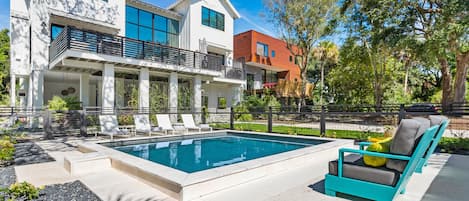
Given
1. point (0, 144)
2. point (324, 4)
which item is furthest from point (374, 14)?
point (0, 144)

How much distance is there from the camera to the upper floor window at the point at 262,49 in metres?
25.5

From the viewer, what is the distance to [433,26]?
498 inches

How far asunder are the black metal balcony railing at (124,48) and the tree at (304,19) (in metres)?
6.89

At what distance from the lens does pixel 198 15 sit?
18.2 m

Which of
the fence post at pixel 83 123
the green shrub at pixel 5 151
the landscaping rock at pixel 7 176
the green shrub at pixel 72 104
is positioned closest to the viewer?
the landscaping rock at pixel 7 176

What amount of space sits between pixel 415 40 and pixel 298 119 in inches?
292

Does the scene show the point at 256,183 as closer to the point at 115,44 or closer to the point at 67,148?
the point at 67,148

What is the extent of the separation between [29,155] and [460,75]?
69.4ft

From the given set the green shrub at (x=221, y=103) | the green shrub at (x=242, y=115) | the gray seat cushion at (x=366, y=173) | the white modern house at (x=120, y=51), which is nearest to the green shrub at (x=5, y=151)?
the white modern house at (x=120, y=51)

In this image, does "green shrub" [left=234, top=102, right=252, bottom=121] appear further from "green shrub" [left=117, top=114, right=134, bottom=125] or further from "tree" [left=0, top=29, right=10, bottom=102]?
"tree" [left=0, top=29, right=10, bottom=102]

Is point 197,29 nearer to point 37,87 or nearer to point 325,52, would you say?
point 37,87

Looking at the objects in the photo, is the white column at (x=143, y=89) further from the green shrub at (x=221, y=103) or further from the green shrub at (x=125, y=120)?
the green shrub at (x=221, y=103)

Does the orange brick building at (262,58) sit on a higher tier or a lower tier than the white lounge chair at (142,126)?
higher

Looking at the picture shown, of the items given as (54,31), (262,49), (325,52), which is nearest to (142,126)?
(54,31)
